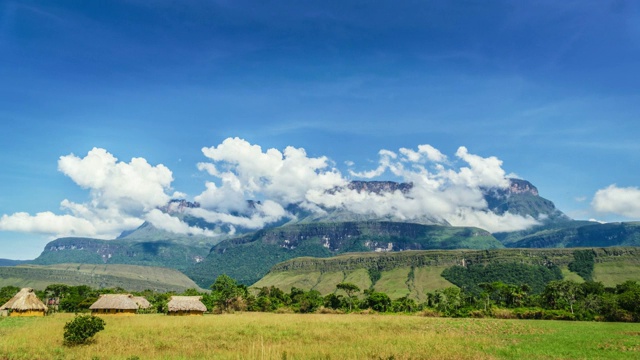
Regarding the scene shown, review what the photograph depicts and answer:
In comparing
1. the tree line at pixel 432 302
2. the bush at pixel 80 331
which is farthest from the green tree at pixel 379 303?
the bush at pixel 80 331

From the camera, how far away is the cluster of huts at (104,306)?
267 ft

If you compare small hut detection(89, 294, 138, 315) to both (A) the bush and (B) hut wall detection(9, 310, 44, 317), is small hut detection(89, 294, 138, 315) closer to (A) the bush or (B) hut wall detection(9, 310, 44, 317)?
(B) hut wall detection(9, 310, 44, 317)

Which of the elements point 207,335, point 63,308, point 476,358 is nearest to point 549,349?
point 476,358

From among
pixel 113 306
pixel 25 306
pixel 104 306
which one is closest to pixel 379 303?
pixel 113 306

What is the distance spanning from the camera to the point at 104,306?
8556 centimetres

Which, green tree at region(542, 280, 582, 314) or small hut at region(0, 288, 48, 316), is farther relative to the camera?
green tree at region(542, 280, 582, 314)

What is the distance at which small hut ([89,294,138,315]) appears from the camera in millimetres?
85562

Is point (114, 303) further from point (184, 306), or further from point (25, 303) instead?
point (25, 303)

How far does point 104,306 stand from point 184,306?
15432 mm

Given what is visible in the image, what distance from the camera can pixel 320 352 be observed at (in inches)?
1078

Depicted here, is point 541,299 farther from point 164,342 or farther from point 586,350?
point 164,342

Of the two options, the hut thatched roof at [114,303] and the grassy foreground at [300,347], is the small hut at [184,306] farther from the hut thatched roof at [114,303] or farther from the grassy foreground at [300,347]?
the grassy foreground at [300,347]

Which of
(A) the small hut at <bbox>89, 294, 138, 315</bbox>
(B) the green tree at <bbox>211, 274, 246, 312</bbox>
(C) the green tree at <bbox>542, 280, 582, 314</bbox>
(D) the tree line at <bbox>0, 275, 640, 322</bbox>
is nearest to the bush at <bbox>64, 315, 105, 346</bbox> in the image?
(A) the small hut at <bbox>89, 294, 138, 315</bbox>

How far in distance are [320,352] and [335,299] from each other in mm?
107246
